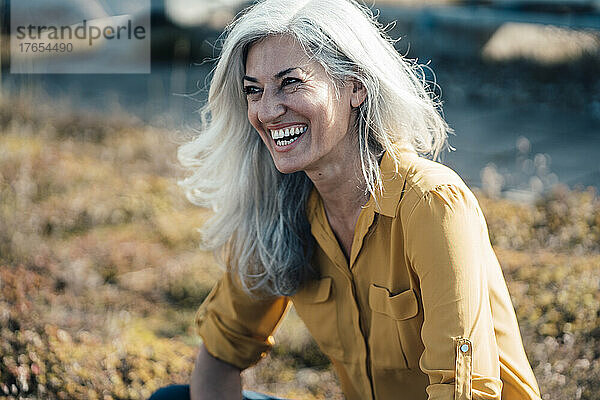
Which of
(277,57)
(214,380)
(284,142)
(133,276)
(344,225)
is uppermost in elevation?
Result: (277,57)

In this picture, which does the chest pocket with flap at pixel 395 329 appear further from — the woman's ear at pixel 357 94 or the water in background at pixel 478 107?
the water in background at pixel 478 107

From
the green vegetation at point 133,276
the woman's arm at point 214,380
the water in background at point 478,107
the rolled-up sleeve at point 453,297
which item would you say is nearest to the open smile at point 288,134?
the rolled-up sleeve at point 453,297

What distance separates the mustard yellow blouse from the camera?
5.81 feet

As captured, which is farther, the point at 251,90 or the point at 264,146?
the point at 264,146

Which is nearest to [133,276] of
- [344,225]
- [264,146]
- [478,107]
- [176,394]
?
[176,394]

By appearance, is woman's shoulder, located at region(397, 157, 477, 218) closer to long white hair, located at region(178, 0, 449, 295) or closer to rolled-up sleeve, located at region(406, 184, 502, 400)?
rolled-up sleeve, located at region(406, 184, 502, 400)

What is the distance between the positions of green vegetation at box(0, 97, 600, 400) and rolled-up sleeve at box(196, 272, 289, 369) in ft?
2.34

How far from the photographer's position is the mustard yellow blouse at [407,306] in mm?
1771

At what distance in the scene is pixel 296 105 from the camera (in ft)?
6.66

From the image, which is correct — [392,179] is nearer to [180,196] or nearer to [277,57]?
[277,57]

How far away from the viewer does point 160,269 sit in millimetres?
4594

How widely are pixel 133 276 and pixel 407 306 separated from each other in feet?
9.41

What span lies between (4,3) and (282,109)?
5420mm

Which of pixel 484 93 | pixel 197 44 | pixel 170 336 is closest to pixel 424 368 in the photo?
pixel 170 336
